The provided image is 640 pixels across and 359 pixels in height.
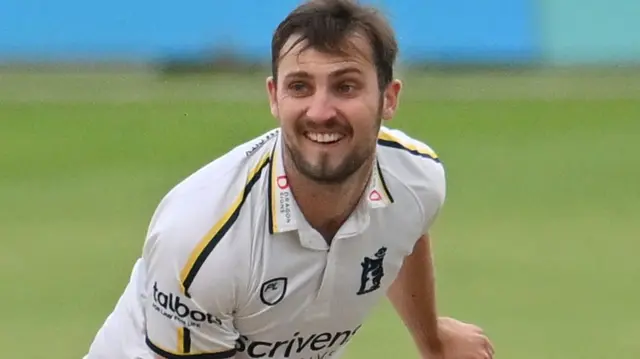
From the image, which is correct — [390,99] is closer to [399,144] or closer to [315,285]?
[399,144]

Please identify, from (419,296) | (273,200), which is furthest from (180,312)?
(419,296)

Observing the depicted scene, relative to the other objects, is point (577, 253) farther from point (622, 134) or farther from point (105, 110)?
point (105, 110)

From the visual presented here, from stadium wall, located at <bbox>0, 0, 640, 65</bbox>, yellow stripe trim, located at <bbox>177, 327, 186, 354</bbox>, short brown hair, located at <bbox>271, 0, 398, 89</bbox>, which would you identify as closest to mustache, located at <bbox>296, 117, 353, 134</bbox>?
short brown hair, located at <bbox>271, 0, 398, 89</bbox>

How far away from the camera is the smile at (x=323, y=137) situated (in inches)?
174

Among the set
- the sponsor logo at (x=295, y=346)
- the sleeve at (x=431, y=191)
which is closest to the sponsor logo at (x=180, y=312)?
the sponsor logo at (x=295, y=346)

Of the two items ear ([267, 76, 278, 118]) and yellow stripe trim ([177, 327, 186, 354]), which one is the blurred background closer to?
yellow stripe trim ([177, 327, 186, 354])

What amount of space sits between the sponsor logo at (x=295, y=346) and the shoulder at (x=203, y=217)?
467 millimetres

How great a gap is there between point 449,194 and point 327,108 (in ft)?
25.0

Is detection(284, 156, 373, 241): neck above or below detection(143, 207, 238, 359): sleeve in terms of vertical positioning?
above

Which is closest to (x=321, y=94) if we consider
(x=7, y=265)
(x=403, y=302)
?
(x=403, y=302)

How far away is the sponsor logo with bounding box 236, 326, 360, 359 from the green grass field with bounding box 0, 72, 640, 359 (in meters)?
3.12

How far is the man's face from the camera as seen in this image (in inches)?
174

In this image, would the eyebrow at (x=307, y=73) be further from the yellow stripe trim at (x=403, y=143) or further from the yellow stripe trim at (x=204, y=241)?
the yellow stripe trim at (x=403, y=143)

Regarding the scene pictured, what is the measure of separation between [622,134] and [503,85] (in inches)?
84.7
